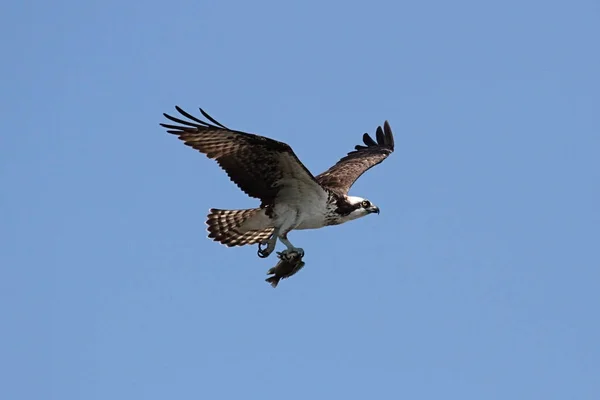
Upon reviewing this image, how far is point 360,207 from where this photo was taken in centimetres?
1517

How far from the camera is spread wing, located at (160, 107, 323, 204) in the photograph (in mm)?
13797

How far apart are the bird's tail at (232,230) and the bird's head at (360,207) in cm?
117

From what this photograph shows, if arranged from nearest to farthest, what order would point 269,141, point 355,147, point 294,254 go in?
1. point 269,141
2. point 294,254
3. point 355,147

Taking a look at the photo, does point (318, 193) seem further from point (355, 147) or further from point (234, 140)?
point (355, 147)

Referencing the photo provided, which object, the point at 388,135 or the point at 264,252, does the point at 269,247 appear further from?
the point at 388,135

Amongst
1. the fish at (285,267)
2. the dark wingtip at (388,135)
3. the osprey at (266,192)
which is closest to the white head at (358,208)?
the osprey at (266,192)

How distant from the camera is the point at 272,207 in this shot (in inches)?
582

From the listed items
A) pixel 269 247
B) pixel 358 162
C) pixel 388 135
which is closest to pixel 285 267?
pixel 269 247

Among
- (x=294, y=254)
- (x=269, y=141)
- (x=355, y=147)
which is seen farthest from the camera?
(x=355, y=147)

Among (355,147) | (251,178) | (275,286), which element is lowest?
(275,286)

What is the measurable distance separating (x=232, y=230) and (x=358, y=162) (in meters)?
3.15

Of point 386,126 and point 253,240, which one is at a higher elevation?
point 386,126

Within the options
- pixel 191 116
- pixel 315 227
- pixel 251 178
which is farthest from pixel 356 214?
pixel 191 116

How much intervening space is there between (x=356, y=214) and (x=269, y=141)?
7.01ft
